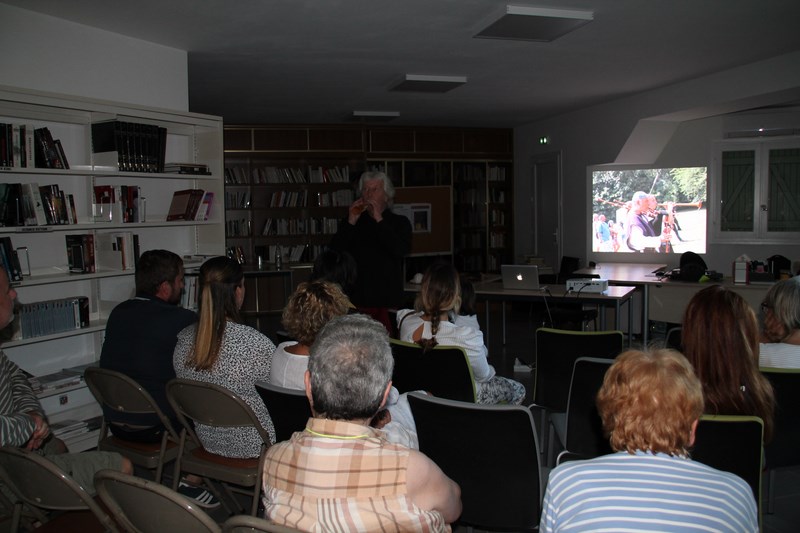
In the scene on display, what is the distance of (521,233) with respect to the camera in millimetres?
10906

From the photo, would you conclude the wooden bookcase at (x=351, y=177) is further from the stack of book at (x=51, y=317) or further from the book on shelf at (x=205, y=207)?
the stack of book at (x=51, y=317)

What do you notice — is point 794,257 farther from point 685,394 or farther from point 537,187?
point 685,394

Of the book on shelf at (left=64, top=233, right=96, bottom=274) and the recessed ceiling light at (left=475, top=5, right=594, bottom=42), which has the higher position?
the recessed ceiling light at (left=475, top=5, right=594, bottom=42)

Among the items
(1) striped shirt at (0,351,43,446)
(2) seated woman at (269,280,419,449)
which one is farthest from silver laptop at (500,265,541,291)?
(1) striped shirt at (0,351,43,446)

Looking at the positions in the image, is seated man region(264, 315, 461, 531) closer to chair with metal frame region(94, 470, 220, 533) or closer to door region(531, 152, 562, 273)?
chair with metal frame region(94, 470, 220, 533)

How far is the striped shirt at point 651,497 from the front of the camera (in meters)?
1.33

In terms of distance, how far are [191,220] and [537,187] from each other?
686 cm

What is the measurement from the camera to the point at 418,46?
211 inches

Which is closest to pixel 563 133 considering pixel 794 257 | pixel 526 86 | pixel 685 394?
pixel 526 86

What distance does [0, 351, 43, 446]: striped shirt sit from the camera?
230 centimetres

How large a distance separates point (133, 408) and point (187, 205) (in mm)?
2434

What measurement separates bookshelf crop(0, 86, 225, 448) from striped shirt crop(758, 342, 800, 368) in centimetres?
388

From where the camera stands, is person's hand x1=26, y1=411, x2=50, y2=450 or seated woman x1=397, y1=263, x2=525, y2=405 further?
seated woman x1=397, y1=263, x2=525, y2=405

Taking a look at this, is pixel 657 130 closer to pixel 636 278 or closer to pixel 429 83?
pixel 636 278
